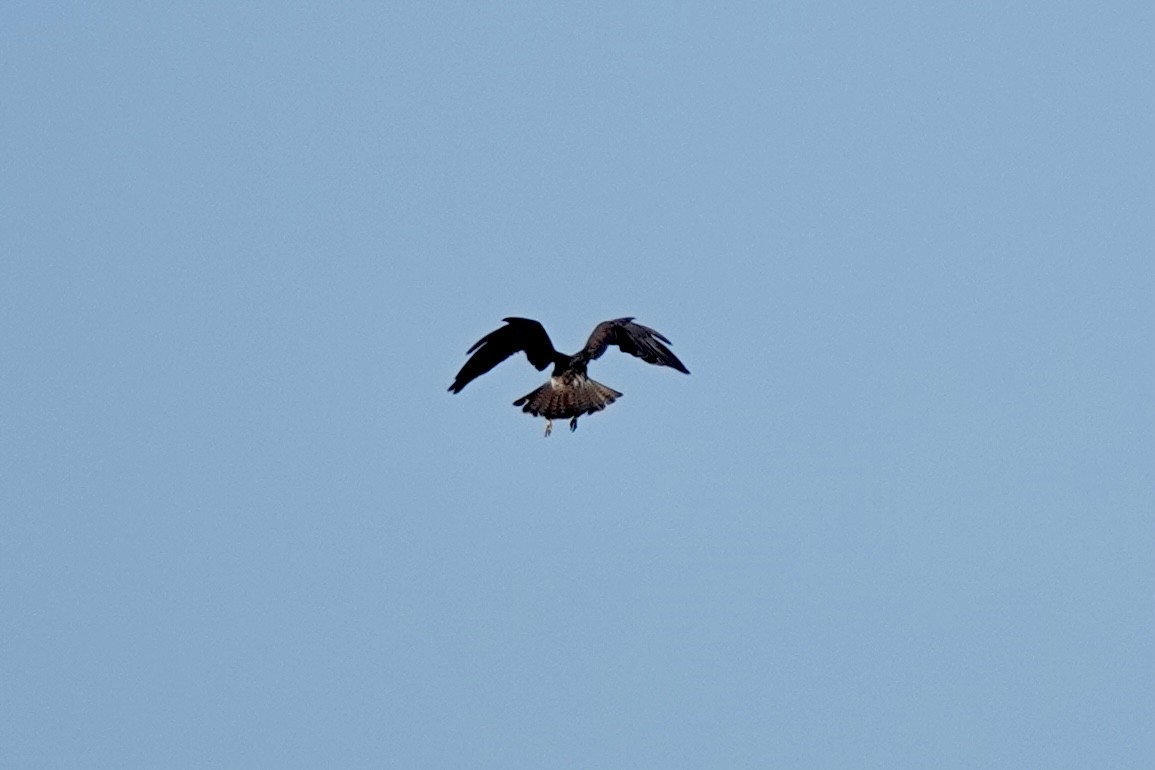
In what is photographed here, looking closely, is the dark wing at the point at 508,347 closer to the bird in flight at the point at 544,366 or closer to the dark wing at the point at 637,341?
the bird in flight at the point at 544,366

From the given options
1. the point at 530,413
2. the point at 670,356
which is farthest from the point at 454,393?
the point at 670,356

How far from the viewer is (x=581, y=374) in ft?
91.5

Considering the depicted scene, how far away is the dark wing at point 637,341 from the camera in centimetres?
2878

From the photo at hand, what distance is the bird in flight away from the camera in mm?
27531

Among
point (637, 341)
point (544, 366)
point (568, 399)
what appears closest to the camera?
point (568, 399)

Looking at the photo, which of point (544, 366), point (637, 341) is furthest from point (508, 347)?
point (637, 341)

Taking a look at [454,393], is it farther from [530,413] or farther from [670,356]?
[670,356]

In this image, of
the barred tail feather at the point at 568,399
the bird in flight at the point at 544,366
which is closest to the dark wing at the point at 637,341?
the bird in flight at the point at 544,366

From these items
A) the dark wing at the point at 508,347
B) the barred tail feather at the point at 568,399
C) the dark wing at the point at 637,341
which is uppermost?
the dark wing at the point at 637,341

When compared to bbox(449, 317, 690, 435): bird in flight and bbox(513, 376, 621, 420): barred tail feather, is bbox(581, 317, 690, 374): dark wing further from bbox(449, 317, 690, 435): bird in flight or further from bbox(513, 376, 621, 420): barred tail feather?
bbox(513, 376, 621, 420): barred tail feather

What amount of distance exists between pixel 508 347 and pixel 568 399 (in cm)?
91

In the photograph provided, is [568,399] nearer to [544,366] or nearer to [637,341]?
[544,366]

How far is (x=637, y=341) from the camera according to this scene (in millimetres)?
28922

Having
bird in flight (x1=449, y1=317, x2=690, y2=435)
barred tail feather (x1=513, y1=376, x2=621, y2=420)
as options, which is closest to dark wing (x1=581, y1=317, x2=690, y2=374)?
bird in flight (x1=449, y1=317, x2=690, y2=435)
